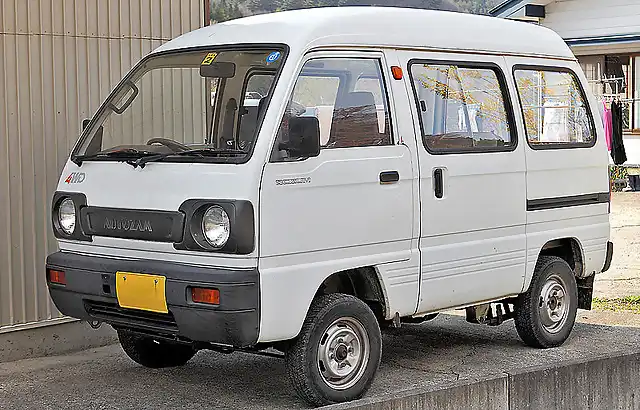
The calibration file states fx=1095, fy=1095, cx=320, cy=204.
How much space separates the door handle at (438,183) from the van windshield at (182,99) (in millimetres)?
1238

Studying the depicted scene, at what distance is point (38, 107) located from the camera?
25.4ft

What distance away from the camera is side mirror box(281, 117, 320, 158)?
584 centimetres

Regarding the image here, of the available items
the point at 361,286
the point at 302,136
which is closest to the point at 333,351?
the point at 361,286

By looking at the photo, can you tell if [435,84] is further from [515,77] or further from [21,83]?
[21,83]

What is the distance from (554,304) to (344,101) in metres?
2.62

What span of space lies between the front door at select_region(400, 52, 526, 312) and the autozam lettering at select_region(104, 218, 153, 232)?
1.72 meters

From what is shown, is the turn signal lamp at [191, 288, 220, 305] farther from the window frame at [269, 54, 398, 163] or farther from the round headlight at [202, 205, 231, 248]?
the window frame at [269, 54, 398, 163]

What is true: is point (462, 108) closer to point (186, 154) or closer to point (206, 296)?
point (186, 154)

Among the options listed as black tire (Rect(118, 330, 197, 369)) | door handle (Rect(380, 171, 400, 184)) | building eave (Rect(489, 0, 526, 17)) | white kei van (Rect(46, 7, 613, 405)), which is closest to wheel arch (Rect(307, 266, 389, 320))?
white kei van (Rect(46, 7, 613, 405))

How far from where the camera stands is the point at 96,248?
6.34 m

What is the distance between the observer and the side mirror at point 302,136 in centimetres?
584

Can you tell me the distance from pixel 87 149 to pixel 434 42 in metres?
2.28

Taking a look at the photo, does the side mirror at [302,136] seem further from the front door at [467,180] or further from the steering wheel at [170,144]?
the front door at [467,180]

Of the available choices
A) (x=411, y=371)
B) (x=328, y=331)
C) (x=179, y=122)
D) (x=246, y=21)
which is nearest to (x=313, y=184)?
(x=328, y=331)
